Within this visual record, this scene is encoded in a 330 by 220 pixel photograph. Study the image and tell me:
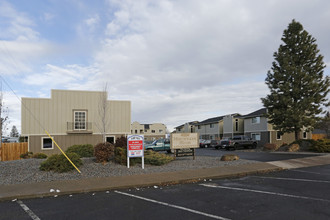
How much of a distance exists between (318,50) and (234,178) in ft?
78.9

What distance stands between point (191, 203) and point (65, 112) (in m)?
22.2

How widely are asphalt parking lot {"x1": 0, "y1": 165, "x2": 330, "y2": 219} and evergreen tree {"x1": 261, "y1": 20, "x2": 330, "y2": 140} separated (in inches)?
783

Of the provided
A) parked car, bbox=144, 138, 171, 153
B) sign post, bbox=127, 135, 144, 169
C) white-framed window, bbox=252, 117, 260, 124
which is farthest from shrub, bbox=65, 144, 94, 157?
white-framed window, bbox=252, 117, 260, 124

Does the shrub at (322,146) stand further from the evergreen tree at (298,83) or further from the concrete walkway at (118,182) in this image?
the concrete walkway at (118,182)

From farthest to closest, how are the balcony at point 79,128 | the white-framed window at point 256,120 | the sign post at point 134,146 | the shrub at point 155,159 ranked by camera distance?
the white-framed window at point 256,120 → the balcony at point 79,128 → the shrub at point 155,159 → the sign post at point 134,146

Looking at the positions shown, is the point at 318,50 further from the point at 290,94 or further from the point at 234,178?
the point at 234,178

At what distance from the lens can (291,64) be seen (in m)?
28.7

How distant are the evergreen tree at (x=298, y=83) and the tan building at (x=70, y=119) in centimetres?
1717

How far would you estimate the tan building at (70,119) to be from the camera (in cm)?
2512

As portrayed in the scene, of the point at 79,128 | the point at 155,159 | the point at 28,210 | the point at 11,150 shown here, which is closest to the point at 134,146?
the point at 155,159

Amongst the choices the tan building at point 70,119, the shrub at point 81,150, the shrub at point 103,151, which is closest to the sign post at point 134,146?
the shrub at point 103,151

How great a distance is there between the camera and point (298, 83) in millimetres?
27797

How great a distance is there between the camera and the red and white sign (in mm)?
12773

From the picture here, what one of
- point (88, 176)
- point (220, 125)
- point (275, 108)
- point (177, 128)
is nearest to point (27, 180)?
point (88, 176)
